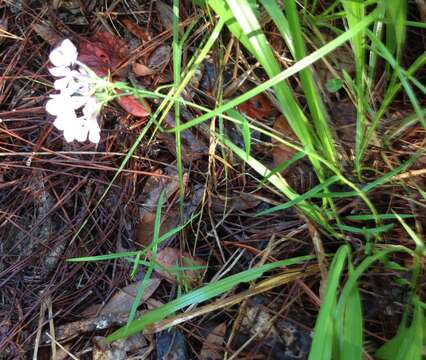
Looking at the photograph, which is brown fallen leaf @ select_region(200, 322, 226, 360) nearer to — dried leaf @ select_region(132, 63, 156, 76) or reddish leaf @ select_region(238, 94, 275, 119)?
reddish leaf @ select_region(238, 94, 275, 119)

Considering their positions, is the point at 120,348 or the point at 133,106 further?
the point at 133,106

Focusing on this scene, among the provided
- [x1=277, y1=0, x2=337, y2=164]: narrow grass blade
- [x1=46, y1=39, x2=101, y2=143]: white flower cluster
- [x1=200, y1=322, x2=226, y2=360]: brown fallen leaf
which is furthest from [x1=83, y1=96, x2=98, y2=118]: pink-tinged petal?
[x1=200, y1=322, x2=226, y2=360]: brown fallen leaf

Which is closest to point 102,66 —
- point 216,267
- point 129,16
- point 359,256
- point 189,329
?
point 129,16

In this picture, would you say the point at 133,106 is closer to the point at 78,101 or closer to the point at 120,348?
the point at 78,101

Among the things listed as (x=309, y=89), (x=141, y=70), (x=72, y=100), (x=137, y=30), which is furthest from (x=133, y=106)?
(x=309, y=89)

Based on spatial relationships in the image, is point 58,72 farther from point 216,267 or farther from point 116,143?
point 216,267

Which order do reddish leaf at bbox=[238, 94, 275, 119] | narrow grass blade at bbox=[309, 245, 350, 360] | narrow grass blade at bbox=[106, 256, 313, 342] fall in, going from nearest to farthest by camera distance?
narrow grass blade at bbox=[309, 245, 350, 360]
narrow grass blade at bbox=[106, 256, 313, 342]
reddish leaf at bbox=[238, 94, 275, 119]

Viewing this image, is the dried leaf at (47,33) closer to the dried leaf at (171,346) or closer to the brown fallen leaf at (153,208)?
the brown fallen leaf at (153,208)
